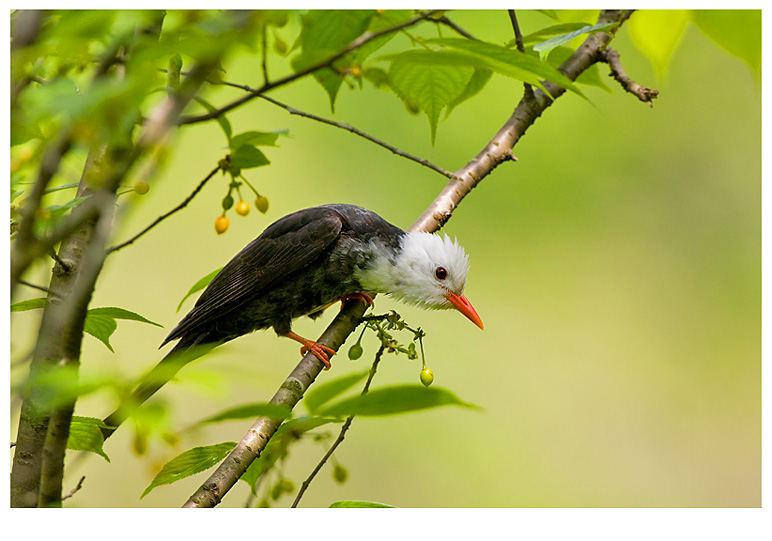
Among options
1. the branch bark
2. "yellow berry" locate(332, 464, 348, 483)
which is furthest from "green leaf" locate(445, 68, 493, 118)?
"yellow berry" locate(332, 464, 348, 483)

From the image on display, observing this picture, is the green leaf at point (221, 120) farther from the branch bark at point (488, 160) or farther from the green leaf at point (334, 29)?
the branch bark at point (488, 160)

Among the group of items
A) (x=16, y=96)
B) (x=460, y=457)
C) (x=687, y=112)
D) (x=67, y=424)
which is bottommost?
(x=67, y=424)

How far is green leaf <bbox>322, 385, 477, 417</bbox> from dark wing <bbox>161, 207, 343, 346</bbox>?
3.43ft

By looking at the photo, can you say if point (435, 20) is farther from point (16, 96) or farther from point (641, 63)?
point (641, 63)

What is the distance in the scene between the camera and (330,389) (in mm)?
616

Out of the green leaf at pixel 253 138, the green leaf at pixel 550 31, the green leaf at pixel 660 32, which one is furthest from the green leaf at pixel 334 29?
the green leaf at pixel 660 32

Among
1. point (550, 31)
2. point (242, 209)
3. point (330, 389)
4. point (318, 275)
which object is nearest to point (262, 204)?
point (242, 209)

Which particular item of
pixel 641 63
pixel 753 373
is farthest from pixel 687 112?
pixel 753 373

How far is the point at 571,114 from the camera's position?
7.71 feet

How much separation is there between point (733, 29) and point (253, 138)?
764 millimetres

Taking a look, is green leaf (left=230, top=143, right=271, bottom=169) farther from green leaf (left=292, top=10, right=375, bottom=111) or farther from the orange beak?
the orange beak

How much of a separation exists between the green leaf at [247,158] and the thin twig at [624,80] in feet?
2.43

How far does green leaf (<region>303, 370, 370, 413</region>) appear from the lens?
601mm
